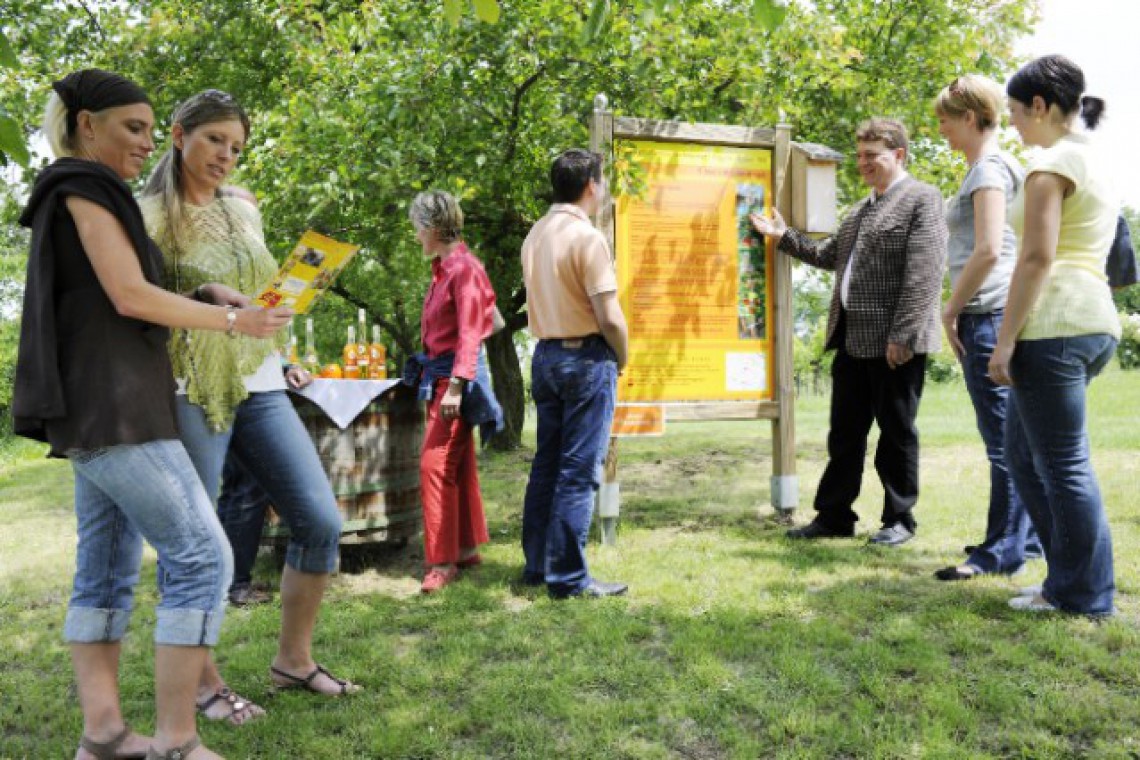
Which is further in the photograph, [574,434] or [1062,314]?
[574,434]

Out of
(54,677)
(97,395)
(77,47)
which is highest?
(77,47)

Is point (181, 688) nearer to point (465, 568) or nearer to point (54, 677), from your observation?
point (54, 677)

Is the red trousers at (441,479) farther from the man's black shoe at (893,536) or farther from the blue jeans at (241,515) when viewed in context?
the man's black shoe at (893,536)

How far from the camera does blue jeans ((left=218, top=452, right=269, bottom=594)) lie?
4.41 meters

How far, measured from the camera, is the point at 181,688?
2.35 meters

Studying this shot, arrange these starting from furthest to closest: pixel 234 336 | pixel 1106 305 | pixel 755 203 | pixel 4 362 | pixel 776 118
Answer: pixel 4 362 → pixel 776 118 → pixel 755 203 → pixel 1106 305 → pixel 234 336

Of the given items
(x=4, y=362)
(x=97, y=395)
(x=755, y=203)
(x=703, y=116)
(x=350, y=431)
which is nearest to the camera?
(x=97, y=395)


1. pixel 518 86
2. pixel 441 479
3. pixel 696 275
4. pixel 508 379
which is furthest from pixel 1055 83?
pixel 508 379

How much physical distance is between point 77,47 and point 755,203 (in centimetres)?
904

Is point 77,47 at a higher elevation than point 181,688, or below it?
higher

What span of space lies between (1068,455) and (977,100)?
1777 mm

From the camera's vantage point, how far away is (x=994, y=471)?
4410 millimetres

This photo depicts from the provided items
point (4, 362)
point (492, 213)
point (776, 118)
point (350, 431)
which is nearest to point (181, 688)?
point (350, 431)

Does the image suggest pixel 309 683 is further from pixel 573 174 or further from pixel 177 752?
pixel 573 174
